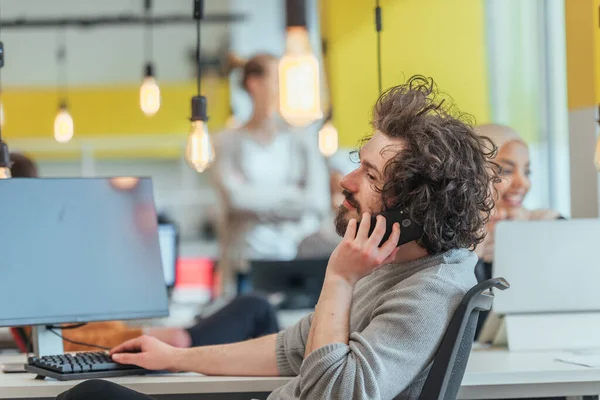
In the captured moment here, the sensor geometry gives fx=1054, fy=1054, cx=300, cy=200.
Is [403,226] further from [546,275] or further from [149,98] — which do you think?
[149,98]

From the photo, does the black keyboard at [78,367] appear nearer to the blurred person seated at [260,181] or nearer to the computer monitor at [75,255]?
the computer monitor at [75,255]

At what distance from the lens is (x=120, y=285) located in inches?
106

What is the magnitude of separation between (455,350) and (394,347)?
0.11 metres

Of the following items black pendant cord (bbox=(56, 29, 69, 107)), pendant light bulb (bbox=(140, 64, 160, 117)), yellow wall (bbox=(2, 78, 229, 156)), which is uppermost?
black pendant cord (bbox=(56, 29, 69, 107))

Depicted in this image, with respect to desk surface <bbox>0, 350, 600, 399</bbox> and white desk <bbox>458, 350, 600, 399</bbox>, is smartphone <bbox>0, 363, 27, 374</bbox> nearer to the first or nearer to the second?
desk surface <bbox>0, 350, 600, 399</bbox>

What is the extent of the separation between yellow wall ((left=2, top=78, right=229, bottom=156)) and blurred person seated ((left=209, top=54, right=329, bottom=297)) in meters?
9.14

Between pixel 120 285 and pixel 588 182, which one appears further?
pixel 588 182

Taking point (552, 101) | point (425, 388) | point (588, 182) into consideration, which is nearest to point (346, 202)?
Answer: point (425, 388)

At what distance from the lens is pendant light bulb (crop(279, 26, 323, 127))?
2586 millimetres

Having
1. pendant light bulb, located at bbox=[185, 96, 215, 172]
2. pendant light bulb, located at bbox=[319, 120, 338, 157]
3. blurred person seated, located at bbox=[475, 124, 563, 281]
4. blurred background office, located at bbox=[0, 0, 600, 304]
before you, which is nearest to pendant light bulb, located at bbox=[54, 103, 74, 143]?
blurred background office, located at bbox=[0, 0, 600, 304]

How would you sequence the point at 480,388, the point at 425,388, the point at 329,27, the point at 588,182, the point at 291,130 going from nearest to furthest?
the point at 425,388 < the point at 480,388 < the point at 588,182 < the point at 291,130 < the point at 329,27

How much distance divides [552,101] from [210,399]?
4597 mm

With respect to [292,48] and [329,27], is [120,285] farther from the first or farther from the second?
[329,27]

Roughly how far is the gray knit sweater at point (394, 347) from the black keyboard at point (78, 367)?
51cm
